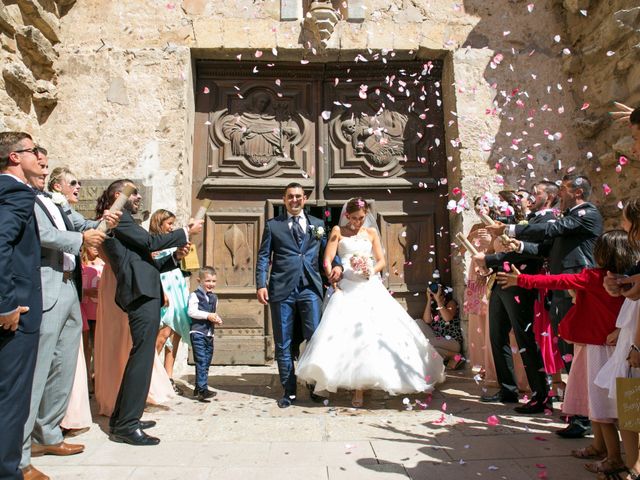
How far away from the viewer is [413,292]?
6.55 metres

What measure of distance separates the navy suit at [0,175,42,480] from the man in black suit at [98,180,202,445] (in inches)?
37.9

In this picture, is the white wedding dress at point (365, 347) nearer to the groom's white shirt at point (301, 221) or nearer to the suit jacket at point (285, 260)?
the suit jacket at point (285, 260)

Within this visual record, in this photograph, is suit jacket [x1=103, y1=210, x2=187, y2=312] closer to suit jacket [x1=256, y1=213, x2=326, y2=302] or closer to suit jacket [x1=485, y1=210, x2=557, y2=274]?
suit jacket [x1=256, y1=213, x2=326, y2=302]

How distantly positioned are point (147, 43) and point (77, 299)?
13.7ft

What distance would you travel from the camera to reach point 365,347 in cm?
465

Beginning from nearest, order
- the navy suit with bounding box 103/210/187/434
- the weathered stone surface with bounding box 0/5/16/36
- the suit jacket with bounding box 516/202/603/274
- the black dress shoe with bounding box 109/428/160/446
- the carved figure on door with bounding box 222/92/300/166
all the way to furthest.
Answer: the black dress shoe with bounding box 109/428/160/446 → the navy suit with bounding box 103/210/187/434 → the suit jacket with bounding box 516/202/603/274 → the weathered stone surface with bounding box 0/5/16/36 → the carved figure on door with bounding box 222/92/300/166

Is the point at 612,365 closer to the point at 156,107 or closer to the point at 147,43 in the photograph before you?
the point at 156,107

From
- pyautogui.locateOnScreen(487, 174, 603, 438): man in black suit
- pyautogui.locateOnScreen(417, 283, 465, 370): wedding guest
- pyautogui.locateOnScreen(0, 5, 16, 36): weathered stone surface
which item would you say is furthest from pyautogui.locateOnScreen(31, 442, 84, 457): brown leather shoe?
pyautogui.locateOnScreen(0, 5, 16, 36): weathered stone surface

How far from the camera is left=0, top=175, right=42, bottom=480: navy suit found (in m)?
2.46

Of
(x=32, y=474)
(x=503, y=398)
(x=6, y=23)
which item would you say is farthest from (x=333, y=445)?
(x=6, y=23)

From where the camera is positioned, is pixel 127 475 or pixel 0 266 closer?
pixel 0 266

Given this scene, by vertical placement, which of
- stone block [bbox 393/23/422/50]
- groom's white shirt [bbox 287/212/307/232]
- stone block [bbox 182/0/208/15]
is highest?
stone block [bbox 182/0/208/15]

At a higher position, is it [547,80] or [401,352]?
[547,80]

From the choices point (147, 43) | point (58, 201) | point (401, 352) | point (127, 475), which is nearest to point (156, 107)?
point (147, 43)
